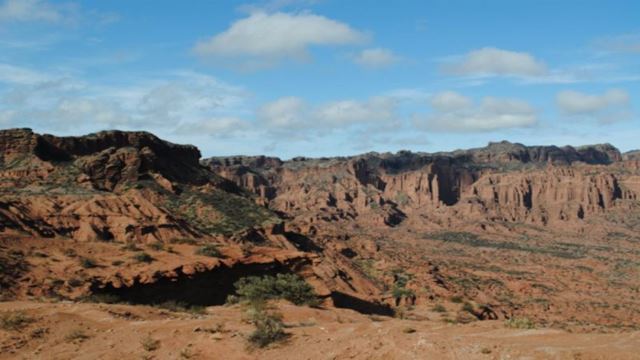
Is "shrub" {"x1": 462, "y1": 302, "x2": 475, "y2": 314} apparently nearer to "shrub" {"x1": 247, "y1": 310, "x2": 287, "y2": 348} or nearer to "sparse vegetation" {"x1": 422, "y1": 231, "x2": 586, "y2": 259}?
"shrub" {"x1": 247, "y1": 310, "x2": 287, "y2": 348}

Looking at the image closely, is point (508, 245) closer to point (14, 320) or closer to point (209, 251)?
point (209, 251)

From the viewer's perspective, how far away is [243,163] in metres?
182

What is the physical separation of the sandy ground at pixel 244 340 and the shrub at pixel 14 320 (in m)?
0.16

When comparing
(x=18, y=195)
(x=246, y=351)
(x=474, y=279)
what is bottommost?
(x=474, y=279)

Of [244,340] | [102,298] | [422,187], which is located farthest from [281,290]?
[422,187]

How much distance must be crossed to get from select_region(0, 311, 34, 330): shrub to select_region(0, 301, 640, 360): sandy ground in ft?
0.52

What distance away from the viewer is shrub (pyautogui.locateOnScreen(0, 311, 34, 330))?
56.1ft

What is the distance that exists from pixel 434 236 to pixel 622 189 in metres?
61.2

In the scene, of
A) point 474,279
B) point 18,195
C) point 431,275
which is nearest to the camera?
point 18,195

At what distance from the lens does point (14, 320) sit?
17312mm

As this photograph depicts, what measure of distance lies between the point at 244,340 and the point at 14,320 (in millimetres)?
6513

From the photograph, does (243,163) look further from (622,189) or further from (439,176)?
(622,189)

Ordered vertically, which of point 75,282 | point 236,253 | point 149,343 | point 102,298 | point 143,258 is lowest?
point 102,298

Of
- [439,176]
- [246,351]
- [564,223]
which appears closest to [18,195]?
[246,351]
